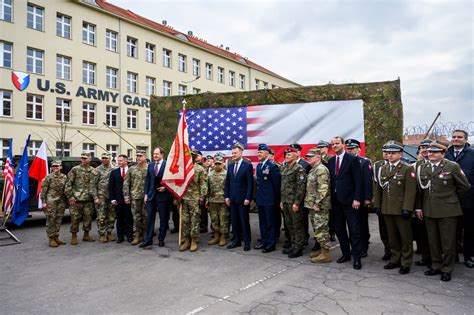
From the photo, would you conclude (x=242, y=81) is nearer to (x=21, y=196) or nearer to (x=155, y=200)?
(x=21, y=196)

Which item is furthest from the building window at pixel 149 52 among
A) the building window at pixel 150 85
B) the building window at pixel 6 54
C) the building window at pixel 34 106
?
the building window at pixel 6 54

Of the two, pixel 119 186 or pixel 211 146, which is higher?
pixel 211 146

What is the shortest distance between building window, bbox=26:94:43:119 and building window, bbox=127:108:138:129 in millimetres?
6815

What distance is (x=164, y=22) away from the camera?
37.5m

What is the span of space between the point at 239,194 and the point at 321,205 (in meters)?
1.61

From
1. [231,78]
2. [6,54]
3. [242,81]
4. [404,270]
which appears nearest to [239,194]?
[404,270]

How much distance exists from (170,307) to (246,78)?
39.1 metres

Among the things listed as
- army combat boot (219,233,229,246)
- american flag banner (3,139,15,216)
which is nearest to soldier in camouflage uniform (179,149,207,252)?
army combat boot (219,233,229,246)

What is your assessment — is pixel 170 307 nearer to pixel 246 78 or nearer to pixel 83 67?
pixel 83 67

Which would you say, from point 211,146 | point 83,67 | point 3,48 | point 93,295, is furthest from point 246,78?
point 93,295

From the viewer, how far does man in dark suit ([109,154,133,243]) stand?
7.29 meters

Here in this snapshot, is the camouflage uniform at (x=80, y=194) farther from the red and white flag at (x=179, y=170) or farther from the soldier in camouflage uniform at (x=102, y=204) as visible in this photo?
the red and white flag at (x=179, y=170)

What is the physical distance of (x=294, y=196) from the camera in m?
5.86

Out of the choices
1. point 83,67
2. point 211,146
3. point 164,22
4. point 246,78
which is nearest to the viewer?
point 211,146
